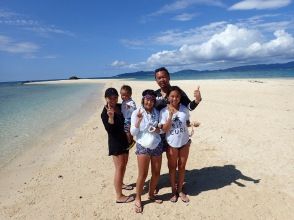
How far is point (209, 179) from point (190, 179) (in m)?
0.37

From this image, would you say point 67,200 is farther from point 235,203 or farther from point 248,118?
point 248,118

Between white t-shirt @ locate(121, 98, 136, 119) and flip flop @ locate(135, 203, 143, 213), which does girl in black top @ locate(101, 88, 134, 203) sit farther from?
flip flop @ locate(135, 203, 143, 213)

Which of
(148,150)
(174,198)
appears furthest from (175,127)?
(174,198)

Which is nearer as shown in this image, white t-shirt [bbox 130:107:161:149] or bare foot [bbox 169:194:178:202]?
white t-shirt [bbox 130:107:161:149]

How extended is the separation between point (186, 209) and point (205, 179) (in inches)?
52.1

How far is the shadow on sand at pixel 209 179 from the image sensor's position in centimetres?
585

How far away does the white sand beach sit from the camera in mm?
5047

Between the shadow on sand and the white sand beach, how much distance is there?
0.06 ft

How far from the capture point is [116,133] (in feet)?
16.4

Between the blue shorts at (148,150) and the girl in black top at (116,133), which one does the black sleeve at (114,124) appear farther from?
the blue shorts at (148,150)

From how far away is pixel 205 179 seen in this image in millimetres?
6227

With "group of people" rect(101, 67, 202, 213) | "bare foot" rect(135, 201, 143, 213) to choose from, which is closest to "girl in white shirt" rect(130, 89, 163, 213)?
"group of people" rect(101, 67, 202, 213)

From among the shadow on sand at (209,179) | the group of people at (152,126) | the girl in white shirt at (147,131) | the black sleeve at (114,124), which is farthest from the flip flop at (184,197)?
the black sleeve at (114,124)

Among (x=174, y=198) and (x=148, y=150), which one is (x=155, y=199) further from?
(x=148, y=150)
